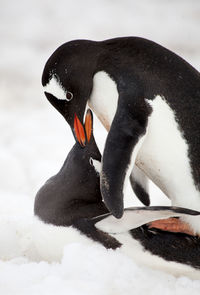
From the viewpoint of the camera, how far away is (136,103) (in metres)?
1.19

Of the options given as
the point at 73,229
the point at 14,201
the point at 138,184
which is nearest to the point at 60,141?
the point at 14,201

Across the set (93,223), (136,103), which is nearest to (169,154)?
(136,103)

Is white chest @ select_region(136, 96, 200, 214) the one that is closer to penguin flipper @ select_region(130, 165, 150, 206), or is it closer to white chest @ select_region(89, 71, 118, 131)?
white chest @ select_region(89, 71, 118, 131)

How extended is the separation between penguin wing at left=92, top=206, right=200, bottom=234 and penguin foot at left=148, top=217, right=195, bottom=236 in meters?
0.03

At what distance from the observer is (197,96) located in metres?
1.24

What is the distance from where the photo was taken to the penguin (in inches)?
46.2

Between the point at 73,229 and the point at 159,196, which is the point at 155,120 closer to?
the point at 73,229

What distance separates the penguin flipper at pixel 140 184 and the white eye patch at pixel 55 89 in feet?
1.50

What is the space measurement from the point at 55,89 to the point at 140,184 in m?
0.52

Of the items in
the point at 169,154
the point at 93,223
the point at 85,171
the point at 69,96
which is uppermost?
the point at 69,96

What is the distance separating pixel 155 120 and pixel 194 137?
4.7 inches

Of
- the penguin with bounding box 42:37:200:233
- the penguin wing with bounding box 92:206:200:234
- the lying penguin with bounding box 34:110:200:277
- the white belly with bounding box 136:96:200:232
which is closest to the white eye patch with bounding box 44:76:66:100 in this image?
the penguin with bounding box 42:37:200:233

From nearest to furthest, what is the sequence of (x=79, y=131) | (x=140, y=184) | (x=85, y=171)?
1. (x=79, y=131)
2. (x=85, y=171)
3. (x=140, y=184)

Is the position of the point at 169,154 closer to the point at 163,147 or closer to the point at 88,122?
the point at 163,147
